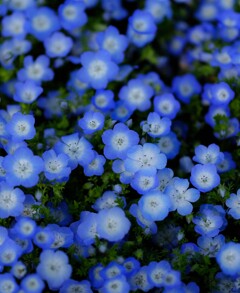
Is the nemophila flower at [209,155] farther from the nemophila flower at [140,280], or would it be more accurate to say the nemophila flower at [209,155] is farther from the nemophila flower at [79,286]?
the nemophila flower at [79,286]

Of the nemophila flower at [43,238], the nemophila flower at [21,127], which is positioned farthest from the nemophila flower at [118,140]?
the nemophila flower at [43,238]

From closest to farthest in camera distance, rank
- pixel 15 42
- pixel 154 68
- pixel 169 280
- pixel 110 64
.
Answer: pixel 169 280 < pixel 110 64 < pixel 15 42 < pixel 154 68

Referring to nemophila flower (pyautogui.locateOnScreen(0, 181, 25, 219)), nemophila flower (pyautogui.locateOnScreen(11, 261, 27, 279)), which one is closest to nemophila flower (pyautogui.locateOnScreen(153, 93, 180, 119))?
nemophila flower (pyautogui.locateOnScreen(0, 181, 25, 219))

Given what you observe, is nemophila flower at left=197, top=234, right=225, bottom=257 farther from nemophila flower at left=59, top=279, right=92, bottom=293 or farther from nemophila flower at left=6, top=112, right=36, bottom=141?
nemophila flower at left=6, top=112, right=36, bottom=141

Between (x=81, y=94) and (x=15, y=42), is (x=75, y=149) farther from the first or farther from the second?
(x=15, y=42)

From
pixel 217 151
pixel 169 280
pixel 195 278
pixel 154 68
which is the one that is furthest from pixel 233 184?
pixel 154 68

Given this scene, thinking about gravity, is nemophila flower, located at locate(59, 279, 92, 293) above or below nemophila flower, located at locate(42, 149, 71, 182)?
below
